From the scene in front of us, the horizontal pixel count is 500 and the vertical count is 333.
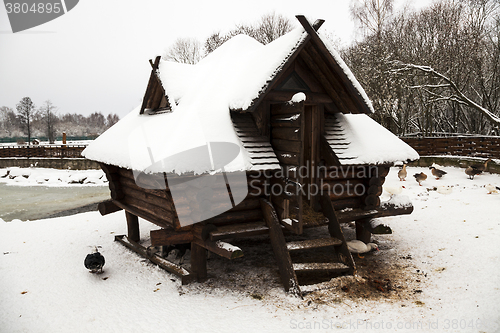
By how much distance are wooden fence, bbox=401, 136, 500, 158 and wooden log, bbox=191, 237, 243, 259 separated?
16346mm

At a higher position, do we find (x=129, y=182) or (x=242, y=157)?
(x=242, y=157)

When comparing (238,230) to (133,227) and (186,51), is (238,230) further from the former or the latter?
(186,51)

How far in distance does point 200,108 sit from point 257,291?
3.33 metres

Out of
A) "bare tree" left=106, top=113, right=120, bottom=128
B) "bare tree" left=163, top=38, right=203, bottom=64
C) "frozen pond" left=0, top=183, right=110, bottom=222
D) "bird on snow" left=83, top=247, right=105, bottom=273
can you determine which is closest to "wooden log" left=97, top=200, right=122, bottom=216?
"bird on snow" left=83, top=247, right=105, bottom=273

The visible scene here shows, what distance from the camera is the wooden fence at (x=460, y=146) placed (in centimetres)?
1619

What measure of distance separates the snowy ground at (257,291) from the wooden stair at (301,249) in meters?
0.23

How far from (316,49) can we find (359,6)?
24.0 metres

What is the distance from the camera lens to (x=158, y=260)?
21.8 ft

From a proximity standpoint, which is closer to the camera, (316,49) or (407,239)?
(316,49)

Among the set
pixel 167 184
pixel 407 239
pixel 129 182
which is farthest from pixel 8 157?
pixel 407 239

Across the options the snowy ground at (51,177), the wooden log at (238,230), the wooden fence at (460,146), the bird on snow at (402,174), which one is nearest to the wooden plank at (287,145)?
the wooden log at (238,230)

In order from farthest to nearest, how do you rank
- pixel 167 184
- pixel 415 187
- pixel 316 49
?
pixel 415 187, pixel 316 49, pixel 167 184

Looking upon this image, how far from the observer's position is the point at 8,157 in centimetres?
Result: 2998

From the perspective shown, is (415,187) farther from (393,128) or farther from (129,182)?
(393,128)
